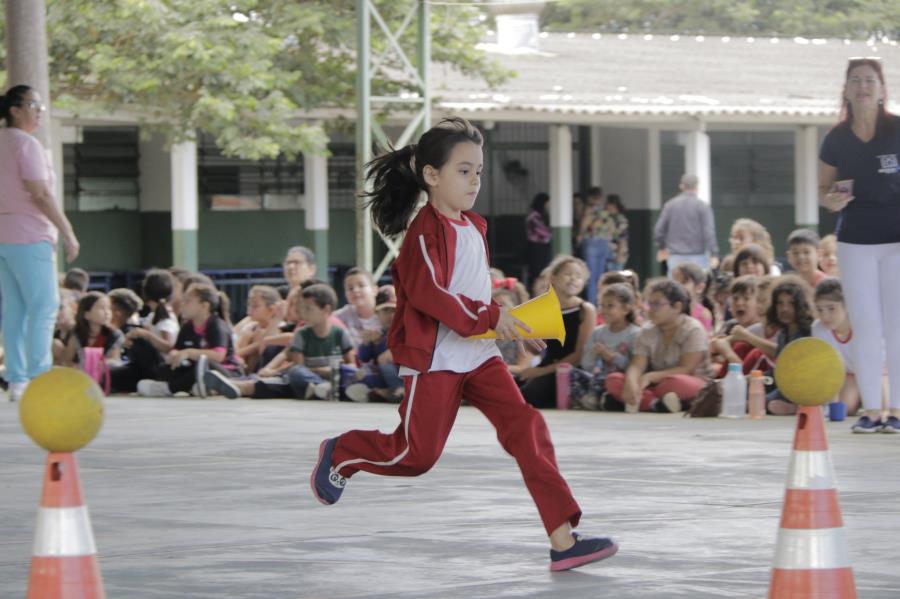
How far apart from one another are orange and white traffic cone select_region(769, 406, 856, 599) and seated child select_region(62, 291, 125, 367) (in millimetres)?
10874

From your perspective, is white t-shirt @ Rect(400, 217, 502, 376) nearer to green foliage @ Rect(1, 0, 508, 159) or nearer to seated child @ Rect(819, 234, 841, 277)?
seated child @ Rect(819, 234, 841, 277)

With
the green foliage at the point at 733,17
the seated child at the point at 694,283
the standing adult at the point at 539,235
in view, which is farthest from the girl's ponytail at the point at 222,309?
the green foliage at the point at 733,17

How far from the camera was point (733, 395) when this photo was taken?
39.0 feet

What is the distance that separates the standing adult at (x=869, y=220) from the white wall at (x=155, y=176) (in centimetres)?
1959

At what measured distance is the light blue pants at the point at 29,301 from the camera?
475 inches

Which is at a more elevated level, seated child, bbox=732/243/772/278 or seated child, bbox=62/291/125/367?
seated child, bbox=732/243/772/278

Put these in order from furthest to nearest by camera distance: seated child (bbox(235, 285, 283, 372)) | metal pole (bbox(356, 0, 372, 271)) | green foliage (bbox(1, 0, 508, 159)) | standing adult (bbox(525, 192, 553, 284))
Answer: standing adult (bbox(525, 192, 553, 284)), green foliage (bbox(1, 0, 508, 159)), metal pole (bbox(356, 0, 372, 271)), seated child (bbox(235, 285, 283, 372))

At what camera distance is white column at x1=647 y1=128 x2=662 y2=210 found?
32469mm

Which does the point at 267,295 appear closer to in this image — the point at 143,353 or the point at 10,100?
the point at 143,353

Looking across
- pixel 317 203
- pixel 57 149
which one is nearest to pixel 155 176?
pixel 317 203

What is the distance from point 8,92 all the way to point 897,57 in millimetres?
26645

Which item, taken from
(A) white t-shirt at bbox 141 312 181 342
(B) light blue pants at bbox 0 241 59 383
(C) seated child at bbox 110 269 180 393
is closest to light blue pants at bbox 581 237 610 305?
(A) white t-shirt at bbox 141 312 181 342

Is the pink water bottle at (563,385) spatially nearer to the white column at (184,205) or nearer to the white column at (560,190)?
the white column at (184,205)

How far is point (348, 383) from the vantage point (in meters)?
14.0
